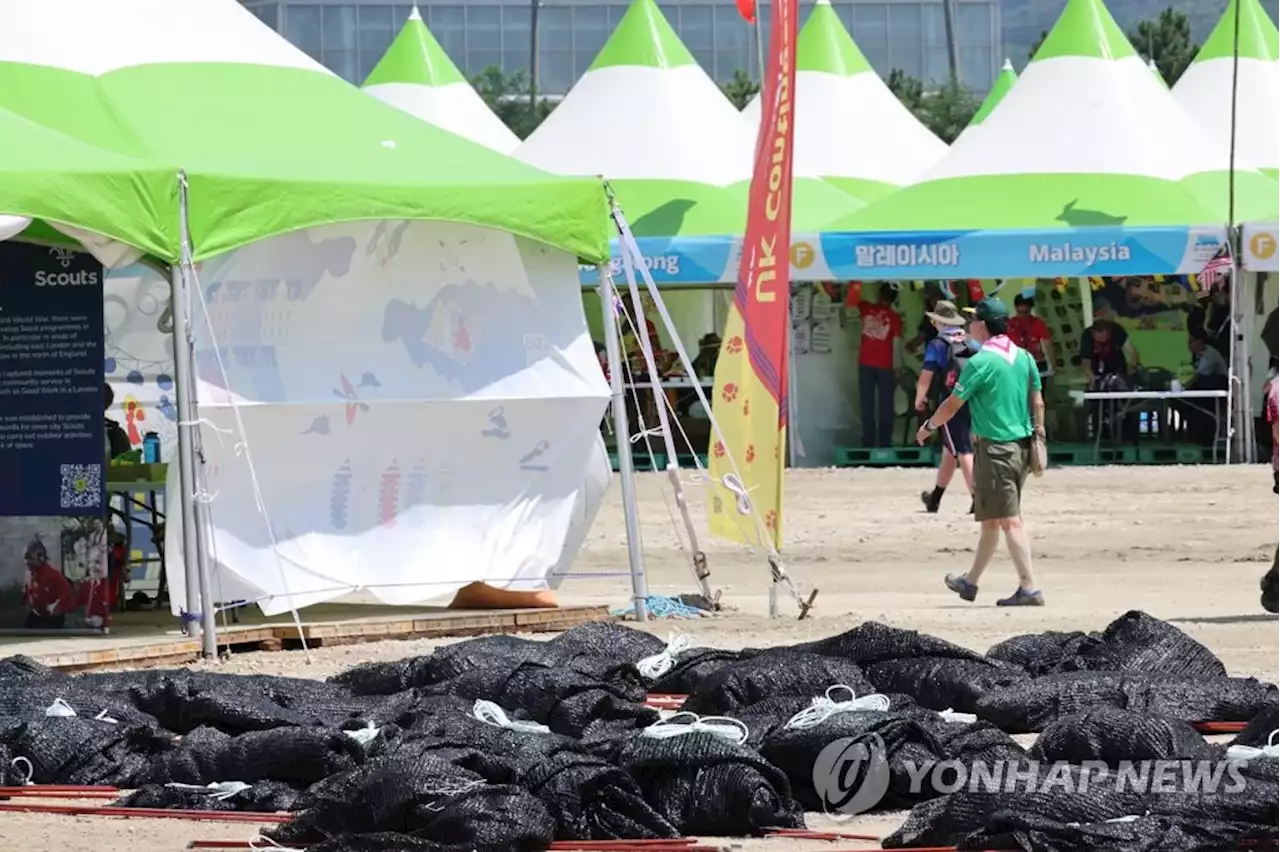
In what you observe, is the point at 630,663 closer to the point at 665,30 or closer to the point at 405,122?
the point at 405,122

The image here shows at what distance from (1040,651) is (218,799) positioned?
355cm

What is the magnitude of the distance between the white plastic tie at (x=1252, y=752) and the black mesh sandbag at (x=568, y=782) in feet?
5.55

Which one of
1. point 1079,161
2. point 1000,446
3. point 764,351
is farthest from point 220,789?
point 1079,161

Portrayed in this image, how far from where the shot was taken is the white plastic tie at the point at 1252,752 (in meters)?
7.09

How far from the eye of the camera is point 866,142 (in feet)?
97.4

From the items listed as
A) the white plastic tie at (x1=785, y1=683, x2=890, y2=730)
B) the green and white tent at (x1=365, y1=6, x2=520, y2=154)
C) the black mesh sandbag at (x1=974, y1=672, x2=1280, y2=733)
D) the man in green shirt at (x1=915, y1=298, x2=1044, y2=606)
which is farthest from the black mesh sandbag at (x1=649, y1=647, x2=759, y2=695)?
the green and white tent at (x1=365, y1=6, x2=520, y2=154)

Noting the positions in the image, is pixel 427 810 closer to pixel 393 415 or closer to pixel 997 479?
pixel 393 415

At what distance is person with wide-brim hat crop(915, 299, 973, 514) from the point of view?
1769cm

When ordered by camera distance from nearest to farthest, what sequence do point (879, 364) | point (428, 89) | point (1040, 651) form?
point (1040, 651) → point (879, 364) → point (428, 89)

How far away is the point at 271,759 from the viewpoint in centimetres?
773

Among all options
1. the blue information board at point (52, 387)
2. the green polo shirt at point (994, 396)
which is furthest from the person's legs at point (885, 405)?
the blue information board at point (52, 387)

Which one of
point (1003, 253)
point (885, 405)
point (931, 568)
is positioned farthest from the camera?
point (885, 405)

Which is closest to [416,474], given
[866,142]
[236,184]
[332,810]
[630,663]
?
[236,184]

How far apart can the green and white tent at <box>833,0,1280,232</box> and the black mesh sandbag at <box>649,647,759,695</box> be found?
14.2 meters
